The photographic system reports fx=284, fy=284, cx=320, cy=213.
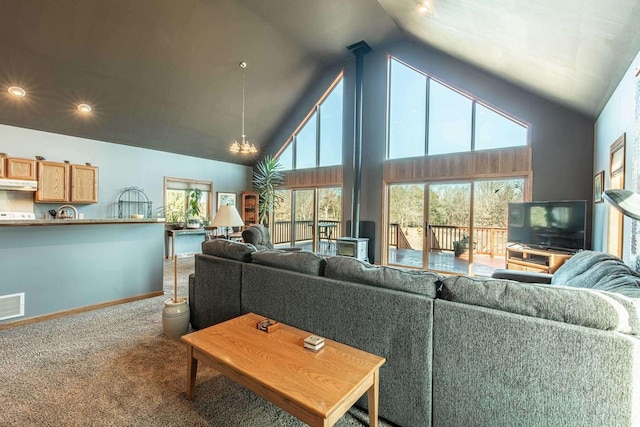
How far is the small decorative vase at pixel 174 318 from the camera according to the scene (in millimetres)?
2652

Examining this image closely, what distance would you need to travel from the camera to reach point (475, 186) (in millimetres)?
5297

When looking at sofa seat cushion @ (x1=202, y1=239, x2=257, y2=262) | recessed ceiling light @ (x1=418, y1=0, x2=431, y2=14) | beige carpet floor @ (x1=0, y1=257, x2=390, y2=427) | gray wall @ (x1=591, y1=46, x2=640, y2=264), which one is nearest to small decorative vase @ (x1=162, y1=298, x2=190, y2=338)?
beige carpet floor @ (x1=0, y1=257, x2=390, y2=427)

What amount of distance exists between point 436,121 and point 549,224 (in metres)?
2.74

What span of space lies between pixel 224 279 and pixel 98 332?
4.73 ft

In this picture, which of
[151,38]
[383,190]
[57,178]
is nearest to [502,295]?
[383,190]

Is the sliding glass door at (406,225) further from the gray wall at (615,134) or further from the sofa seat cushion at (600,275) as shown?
the sofa seat cushion at (600,275)

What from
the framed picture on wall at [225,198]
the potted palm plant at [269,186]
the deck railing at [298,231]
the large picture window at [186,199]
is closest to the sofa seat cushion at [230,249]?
the deck railing at [298,231]

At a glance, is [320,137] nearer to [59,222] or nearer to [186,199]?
[186,199]

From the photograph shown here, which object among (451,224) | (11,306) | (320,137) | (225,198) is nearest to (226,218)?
(11,306)

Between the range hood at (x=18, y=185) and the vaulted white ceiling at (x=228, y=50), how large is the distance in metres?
1.13

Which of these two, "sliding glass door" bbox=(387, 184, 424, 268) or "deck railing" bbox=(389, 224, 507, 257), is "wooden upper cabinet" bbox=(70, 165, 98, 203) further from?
"deck railing" bbox=(389, 224, 507, 257)

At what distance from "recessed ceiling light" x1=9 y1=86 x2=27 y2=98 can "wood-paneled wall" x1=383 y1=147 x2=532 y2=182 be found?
655 cm

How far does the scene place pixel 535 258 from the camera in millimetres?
4227

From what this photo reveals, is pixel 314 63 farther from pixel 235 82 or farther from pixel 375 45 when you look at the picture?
pixel 235 82
